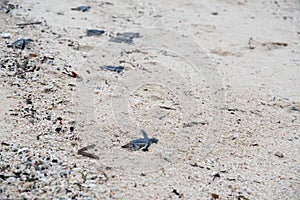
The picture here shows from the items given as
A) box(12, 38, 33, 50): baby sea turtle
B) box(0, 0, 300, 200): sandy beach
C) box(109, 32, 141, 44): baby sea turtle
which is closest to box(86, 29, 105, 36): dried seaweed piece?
box(0, 0, 300, 200): sandy beach

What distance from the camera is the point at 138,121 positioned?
2.04 m

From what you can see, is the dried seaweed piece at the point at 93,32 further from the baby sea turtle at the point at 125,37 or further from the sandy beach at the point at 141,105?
the baby sea turtle at the point at 125,37

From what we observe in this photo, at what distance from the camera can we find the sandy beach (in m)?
1.59

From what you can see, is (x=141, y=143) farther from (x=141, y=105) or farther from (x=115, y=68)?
(x=115, y=68)

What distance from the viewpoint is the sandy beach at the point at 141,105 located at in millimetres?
1593

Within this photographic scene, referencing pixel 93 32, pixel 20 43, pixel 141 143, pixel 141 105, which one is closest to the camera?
pixel 141 143

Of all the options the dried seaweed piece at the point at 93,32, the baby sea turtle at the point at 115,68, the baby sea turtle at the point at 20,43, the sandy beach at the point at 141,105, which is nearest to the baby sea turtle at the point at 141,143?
the sandy beach at the point at 141,105

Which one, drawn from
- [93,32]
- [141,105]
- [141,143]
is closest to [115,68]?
[141,105]

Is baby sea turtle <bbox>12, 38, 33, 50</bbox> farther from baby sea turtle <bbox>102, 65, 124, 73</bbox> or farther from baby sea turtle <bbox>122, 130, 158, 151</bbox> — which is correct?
baby sea turtle <bbox>122, 130, 158, 151</bbox>

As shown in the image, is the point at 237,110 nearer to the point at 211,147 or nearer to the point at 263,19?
the point at 211,147

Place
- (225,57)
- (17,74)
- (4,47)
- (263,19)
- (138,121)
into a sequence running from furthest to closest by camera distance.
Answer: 1. (263,19)
2. (225,57)
3. (4,47)
4. (17,74)
5. (138,121)

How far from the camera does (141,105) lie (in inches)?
86.2

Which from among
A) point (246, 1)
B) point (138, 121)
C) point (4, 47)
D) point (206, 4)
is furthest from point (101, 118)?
point (246, 1)

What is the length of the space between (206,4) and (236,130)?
253cm
